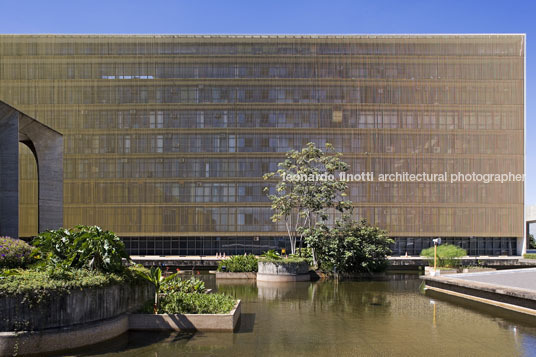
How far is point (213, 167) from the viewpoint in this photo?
206ft

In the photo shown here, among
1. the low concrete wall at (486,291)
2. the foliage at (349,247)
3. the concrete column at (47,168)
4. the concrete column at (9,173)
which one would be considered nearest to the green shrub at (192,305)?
the concrete column at (9,173)

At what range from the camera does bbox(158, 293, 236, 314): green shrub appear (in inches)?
740

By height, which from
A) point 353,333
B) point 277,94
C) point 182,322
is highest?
point 277,94

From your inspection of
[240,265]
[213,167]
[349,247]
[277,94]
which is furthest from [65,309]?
[277,94]

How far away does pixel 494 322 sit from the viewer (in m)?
20.0

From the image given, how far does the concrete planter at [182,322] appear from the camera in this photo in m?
18.0

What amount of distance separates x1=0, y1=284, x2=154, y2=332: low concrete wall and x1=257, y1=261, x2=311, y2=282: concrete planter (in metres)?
18.7

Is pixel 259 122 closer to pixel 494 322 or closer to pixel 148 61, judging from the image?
pixel 148 61

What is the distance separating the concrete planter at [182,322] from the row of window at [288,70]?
48846 millimetres

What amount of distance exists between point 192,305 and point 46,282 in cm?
560

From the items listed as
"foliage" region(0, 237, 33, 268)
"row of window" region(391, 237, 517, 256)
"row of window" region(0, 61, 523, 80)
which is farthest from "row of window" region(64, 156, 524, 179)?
"foliage" region(0, 237, 33, 268)

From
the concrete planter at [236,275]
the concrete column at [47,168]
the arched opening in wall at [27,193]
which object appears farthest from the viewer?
the arched opening in wall at [27,193]

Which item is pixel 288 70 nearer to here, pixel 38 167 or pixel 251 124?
pixel 251 124

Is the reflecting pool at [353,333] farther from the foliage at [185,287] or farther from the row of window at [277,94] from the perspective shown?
the row of window at [277,94]
